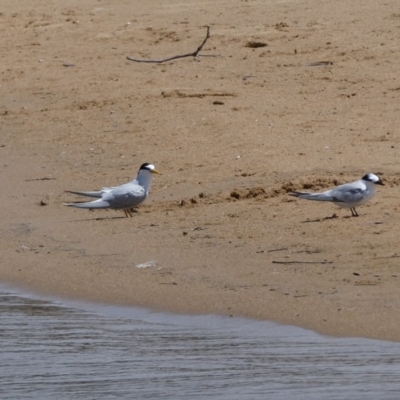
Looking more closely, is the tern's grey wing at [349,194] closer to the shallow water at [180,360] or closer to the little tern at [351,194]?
the little tern at [351,194]

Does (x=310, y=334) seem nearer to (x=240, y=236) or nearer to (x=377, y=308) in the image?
(x=377, y=308)

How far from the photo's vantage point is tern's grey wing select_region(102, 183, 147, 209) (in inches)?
396

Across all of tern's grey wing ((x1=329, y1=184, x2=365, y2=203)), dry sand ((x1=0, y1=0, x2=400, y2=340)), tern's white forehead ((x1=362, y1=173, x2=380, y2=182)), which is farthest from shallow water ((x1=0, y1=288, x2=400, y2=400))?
tern's white forehead ((x1=362, y1=173, x2=380, y2=182))

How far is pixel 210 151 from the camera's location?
11875mm

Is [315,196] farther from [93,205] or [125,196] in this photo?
[93,205]

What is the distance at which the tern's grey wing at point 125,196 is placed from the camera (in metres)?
10.1

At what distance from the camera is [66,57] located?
622 inches

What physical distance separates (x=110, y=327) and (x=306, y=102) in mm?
5635

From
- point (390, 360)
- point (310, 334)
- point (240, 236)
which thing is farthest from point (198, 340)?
point (240, 236)

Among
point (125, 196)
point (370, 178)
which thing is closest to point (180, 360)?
point (370, 178)

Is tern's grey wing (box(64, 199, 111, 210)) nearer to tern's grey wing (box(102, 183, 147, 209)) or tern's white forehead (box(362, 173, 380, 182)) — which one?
tern's grey wing (box(102, 183, 147, 209))

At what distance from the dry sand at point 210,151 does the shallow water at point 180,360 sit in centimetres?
25

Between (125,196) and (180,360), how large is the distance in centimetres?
303

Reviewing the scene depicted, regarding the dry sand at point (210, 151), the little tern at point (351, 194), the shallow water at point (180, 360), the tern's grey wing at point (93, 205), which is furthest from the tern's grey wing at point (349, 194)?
the shallow water at point (180, 360)
